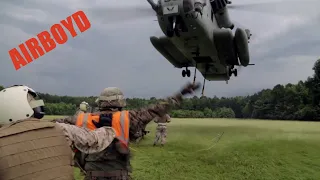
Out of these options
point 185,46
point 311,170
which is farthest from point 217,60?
point 311,170

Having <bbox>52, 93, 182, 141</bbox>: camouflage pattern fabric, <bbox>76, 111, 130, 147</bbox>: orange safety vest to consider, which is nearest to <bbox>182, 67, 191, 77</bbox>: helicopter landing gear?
<bbox>52, 93, 182, 141</bbox>: camouflage pattern fabric

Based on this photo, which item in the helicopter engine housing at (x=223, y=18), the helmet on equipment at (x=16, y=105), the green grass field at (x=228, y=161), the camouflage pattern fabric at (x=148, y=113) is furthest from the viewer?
the helicopter engine housing at (x=223, y=18)

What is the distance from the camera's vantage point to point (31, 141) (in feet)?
6.22

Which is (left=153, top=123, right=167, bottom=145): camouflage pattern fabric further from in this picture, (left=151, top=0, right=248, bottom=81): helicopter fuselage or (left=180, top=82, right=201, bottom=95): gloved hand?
→ (left=180, top=82, right=201, bottom=95): gloved hand

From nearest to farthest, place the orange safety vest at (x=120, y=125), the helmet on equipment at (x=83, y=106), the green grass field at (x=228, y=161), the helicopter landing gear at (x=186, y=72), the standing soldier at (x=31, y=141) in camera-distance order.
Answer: the standing soldier at (x=31, y=141), the orange safety vest at (x=120, y=125), the helmet on equipment at (x=83, y=106), the green grass field at (x=228, y=161), the helicopter landing gear at (x=186, y=72)

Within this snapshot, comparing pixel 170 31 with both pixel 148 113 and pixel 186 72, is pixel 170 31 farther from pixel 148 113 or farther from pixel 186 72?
pixel 148 113

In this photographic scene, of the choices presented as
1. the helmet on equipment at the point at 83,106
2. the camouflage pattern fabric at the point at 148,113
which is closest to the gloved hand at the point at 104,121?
the camouflage pattern fabric at the point at 148,113

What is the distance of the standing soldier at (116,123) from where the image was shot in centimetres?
306

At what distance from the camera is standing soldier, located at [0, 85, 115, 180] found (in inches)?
72.0

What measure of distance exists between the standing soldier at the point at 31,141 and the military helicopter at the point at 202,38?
805 centimetres

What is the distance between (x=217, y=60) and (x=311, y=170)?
17.1 feet

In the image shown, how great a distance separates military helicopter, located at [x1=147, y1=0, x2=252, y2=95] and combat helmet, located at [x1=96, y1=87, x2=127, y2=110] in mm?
6814

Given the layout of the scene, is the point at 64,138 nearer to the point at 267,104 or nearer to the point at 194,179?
the point at 194,179

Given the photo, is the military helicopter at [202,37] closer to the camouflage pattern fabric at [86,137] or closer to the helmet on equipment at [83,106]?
the helmet on equipment at [83,106]
